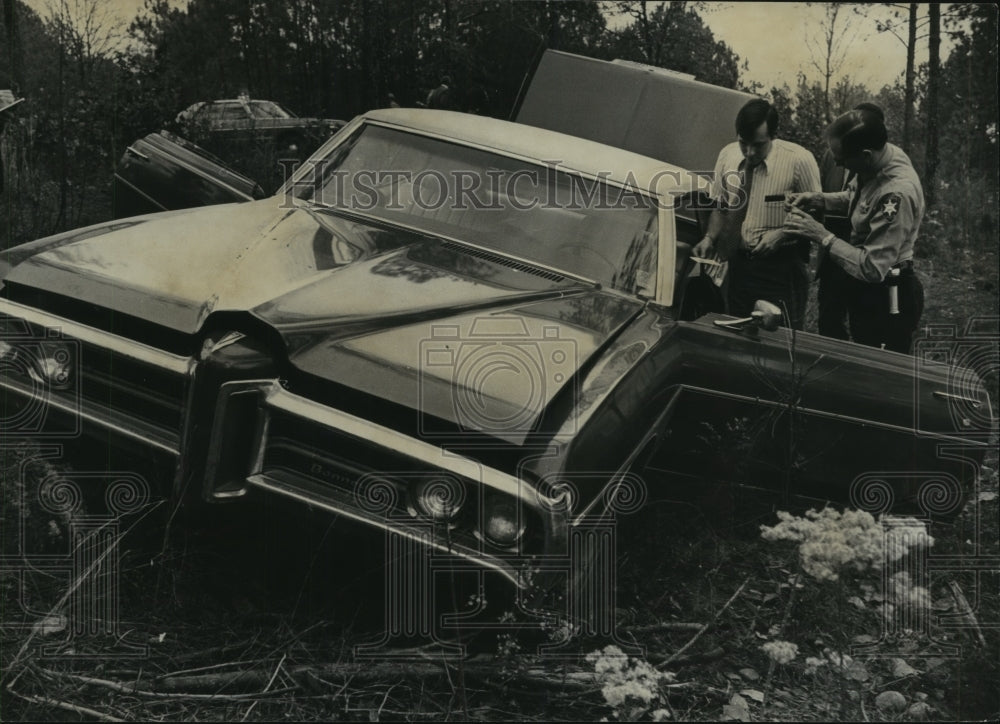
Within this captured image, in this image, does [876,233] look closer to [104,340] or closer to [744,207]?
[744,207]

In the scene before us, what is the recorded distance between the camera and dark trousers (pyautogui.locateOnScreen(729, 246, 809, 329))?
4.73 metres

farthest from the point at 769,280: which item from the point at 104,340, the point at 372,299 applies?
the point at 104,340

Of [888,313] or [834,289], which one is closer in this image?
[888,313]

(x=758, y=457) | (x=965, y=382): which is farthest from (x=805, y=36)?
(x=758, y=457)

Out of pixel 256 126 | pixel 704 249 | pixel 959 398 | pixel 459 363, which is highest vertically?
pixel 256 126

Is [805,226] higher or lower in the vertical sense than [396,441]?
higher

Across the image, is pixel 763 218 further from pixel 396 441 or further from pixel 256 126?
pixel 396 441

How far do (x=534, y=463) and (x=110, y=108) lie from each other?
8.22ft

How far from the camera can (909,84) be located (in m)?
4.55

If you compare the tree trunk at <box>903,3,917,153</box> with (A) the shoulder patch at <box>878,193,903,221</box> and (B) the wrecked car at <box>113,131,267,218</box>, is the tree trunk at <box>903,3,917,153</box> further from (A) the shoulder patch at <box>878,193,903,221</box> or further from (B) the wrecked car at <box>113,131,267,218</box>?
(B) the wrecked car at <box>113,131,267,218</box>

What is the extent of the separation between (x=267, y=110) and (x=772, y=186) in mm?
2538

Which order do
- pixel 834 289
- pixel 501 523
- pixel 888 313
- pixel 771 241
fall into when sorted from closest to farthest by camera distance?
pixel 501 523, pixel 888 313, pixel 834 289, pixel 771 241

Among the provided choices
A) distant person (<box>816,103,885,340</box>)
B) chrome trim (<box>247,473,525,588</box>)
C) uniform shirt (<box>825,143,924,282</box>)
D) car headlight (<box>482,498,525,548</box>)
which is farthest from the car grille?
distant person (<box>816,103,885,340</box>)

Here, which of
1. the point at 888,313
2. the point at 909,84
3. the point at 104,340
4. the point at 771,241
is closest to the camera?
the point at 104,340
